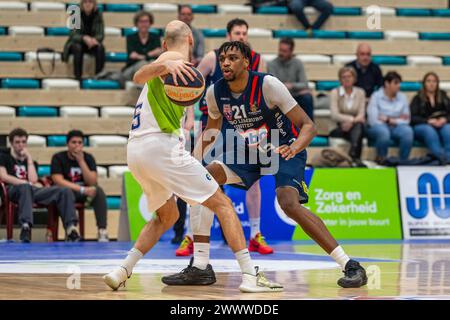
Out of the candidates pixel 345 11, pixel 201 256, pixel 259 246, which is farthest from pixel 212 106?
pixel 345 11

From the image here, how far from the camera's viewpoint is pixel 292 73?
15094 mm

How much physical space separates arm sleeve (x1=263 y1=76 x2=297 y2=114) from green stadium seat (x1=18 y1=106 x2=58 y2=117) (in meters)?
8.25

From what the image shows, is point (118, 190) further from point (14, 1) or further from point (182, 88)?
point (182, 88)

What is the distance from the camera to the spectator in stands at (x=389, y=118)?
594 inches

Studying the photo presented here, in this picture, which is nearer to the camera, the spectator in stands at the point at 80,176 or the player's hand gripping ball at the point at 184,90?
the player's hand gripping ball at the point at 184,90

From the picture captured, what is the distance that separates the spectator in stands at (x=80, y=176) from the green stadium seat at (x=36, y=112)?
82.3 inches

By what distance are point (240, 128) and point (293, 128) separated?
472 mm

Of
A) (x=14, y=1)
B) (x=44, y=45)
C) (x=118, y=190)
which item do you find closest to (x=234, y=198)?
(x=118, y=190)

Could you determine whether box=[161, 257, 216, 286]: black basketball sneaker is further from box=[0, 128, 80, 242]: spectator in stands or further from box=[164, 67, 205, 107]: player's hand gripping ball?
box=[0, 128, 80, 242]: spectator in stands

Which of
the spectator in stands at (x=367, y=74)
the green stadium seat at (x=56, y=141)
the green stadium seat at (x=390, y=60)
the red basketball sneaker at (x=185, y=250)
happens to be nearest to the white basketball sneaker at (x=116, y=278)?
the red basketball sneaker at (x=185, y=250)

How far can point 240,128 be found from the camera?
309 inches

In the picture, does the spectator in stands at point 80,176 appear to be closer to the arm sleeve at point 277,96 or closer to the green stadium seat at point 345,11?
the arm sleeve at point 277,96

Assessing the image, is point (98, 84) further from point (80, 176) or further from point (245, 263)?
point (245, 263)

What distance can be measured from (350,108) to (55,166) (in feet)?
15.7
